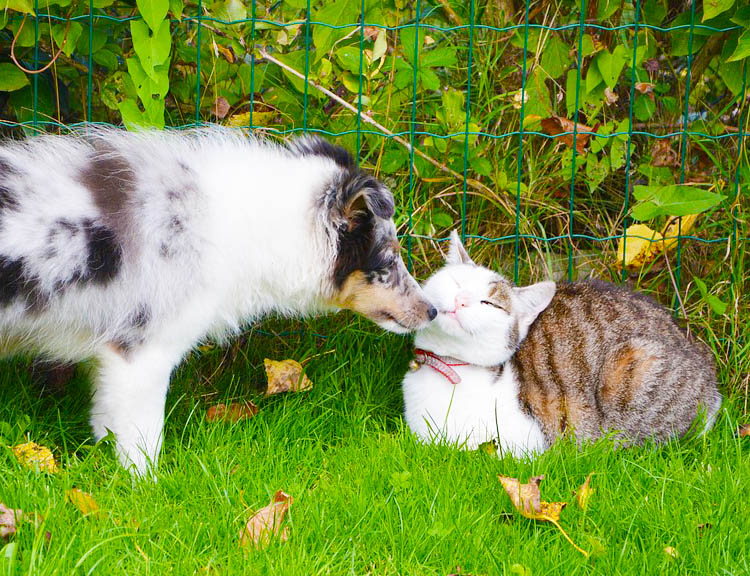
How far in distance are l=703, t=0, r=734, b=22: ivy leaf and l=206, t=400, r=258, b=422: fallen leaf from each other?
2.86 meters

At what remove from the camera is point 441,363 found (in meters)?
4.00

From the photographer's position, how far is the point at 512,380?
395cm

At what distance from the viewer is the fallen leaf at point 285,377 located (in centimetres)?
421

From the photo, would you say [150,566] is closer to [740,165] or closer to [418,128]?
[418,128]

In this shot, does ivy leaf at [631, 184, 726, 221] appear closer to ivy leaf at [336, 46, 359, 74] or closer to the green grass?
the green grass

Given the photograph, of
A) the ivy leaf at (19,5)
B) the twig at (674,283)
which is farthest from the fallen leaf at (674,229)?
the ivy leaf at (19,5)

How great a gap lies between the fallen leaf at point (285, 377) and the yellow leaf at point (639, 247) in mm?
1854

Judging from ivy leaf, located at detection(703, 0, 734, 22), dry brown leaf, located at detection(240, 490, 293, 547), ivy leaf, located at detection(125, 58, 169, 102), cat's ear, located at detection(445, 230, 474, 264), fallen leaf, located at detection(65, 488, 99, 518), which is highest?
ivy leaf, located at detection(703, 0, 734, 22)

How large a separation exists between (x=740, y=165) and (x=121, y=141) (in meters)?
3.18

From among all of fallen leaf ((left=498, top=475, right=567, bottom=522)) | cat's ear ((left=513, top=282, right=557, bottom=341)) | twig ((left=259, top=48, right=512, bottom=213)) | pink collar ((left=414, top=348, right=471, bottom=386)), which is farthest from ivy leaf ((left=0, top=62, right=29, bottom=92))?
fallen leaf ((left=498, top=475, right=567, bottom=522))

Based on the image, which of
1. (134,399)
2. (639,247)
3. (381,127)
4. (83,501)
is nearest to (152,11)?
(381,127)

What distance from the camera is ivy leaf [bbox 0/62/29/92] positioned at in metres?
4.20

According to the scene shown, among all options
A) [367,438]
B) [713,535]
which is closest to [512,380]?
[367,438]

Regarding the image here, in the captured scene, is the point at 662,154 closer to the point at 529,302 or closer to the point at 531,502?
the point at 529,302
